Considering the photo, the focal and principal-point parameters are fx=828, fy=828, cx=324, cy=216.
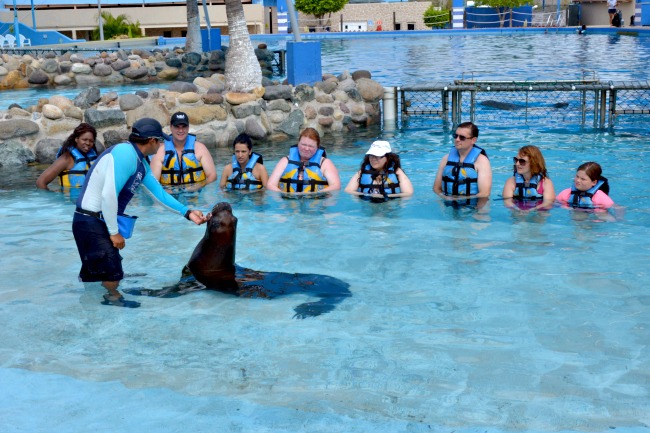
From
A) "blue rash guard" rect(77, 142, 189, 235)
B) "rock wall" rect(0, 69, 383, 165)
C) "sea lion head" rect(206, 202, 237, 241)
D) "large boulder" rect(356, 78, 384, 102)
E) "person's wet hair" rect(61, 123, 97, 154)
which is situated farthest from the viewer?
"large boulder" rect(356, 78, 384, 102)

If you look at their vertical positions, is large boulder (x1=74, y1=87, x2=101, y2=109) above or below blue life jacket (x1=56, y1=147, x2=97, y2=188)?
above

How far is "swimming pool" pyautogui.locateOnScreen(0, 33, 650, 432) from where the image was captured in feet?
15.6

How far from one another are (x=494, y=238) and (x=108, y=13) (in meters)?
36.3

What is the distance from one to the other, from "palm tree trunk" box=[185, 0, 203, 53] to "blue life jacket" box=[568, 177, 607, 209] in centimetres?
1747

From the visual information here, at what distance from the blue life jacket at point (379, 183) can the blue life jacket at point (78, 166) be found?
3.19m

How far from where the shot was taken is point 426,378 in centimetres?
516

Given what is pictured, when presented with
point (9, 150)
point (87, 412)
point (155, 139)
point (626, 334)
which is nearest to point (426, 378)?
Answer: point (626, 334)

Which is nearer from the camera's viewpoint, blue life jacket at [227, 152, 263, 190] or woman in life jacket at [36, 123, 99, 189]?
woman in life jacket at [36, 123, 99, 189]

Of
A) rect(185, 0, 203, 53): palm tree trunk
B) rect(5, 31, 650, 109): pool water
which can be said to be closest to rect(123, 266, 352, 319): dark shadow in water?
rect(5, 31, 650, 109): pool water

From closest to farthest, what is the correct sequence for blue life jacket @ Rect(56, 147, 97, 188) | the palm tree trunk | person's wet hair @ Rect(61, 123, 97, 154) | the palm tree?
person's wet hair @ Rect(61, 123, 97, 154), blue life jacket @ Rect(56, 147, 97, 188), the palm tree, the palm tree trunk

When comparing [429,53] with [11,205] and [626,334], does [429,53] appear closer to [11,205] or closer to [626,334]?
[11,205]

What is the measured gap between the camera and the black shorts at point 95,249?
5832 mm

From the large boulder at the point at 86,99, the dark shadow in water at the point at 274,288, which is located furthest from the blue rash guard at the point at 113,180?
the large boulder at the point at 86,99

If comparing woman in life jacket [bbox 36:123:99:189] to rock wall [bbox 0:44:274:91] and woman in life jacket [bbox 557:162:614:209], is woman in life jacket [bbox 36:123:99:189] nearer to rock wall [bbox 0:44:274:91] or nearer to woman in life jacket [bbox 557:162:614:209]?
woman in life jacket [bbox 557:162:614:209]
